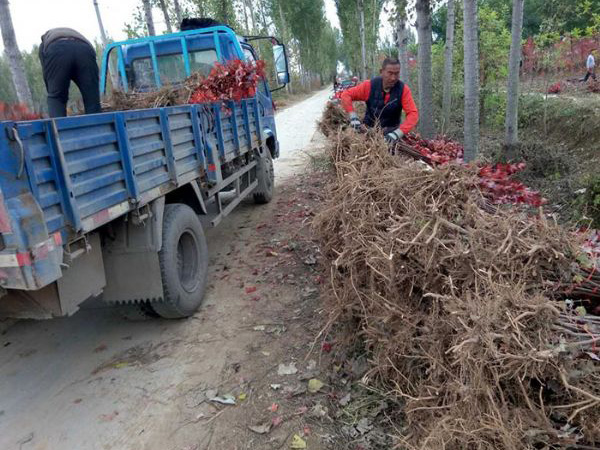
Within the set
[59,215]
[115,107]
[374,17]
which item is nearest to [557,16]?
[115,107]

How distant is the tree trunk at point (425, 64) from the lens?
287 inches

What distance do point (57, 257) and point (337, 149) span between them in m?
2.80

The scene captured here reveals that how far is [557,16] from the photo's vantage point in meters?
8.17

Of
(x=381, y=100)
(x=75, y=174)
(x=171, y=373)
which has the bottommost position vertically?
(x=171, y=373)

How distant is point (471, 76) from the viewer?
559 cm

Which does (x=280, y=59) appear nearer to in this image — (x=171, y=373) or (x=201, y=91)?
(x=201, y=91)

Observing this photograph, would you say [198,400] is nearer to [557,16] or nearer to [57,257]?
[57,257]

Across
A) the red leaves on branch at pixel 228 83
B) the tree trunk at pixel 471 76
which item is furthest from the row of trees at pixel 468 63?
the red leaves on branch at pixel 228 83

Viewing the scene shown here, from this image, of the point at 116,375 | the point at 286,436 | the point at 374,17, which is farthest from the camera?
the point at 374,17

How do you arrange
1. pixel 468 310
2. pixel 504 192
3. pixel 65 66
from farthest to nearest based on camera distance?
pixel 65 66 < pixel 504 192 < pixel 468 310

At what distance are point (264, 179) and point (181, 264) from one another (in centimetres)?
326

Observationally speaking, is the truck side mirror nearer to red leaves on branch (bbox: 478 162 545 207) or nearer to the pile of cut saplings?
the pile of cut saplings

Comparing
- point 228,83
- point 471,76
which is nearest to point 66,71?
point 228,83

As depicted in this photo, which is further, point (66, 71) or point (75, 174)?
point (66, 71)
